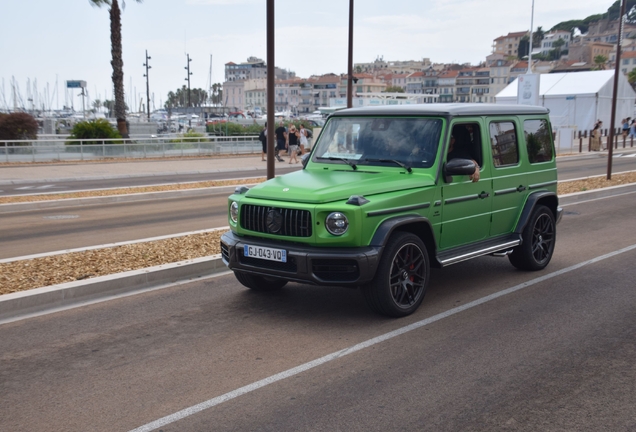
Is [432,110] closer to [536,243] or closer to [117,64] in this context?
[536,243]

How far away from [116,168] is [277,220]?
22.7 meters

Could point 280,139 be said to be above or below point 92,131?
below

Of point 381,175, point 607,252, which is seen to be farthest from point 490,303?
point 607,252

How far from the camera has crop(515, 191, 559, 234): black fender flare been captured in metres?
8.57

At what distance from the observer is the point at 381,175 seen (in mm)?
7230

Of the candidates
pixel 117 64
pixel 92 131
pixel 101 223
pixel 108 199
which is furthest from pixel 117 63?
pixel 101 223

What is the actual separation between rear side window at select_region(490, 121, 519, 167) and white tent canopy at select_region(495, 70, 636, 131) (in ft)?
144

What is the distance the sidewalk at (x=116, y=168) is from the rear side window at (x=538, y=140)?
1810 cm

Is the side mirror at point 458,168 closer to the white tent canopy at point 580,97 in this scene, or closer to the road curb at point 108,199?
the road curb at point 108,199

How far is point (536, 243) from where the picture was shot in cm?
895

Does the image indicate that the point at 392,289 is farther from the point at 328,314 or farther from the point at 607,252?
the point at 607,252

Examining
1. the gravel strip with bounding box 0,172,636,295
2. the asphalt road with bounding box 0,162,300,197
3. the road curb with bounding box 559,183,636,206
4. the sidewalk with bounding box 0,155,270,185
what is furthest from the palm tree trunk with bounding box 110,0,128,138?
the gravel strip with bounding box 0,172,636,295

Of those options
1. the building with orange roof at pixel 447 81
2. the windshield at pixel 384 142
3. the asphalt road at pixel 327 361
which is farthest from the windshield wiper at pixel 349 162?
the building with orange roof at pixel 447 81

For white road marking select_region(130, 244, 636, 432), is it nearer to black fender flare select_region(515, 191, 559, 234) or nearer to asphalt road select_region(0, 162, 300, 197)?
black fender flare select_region(515, 191, 559, 234)
